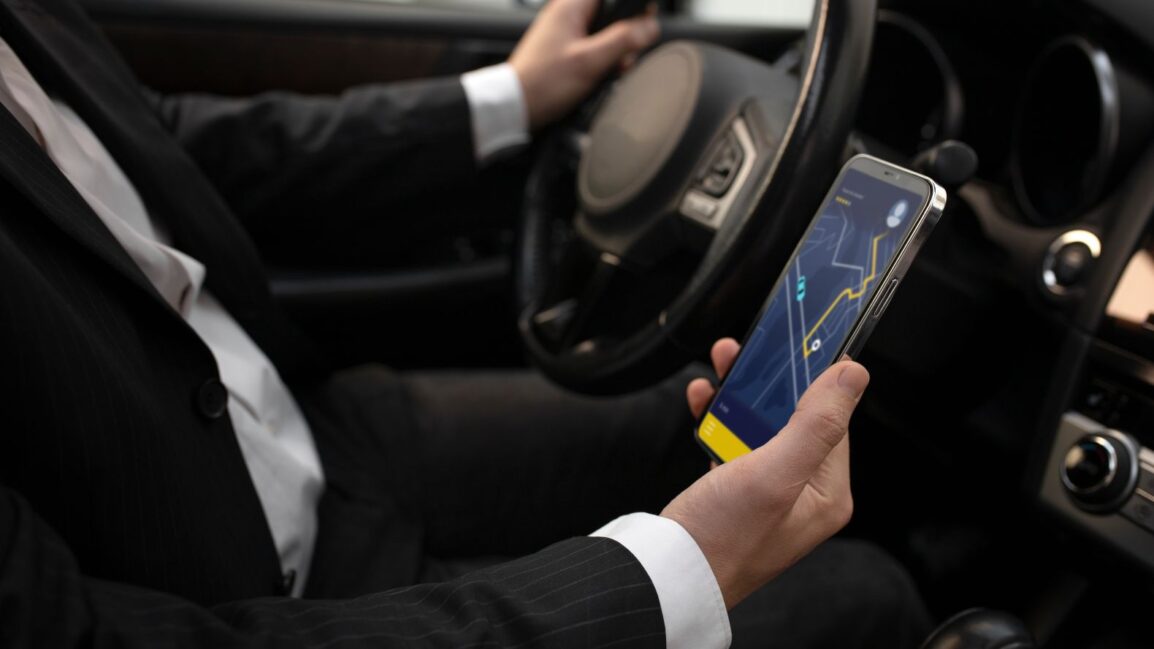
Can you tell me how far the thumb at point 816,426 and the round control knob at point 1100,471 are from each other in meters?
0.24

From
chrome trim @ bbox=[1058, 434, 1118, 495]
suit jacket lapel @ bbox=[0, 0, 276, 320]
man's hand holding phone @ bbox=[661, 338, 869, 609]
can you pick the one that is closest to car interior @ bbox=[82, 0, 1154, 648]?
chrome trim @ bbox=[1058, 434, 1118, 495]

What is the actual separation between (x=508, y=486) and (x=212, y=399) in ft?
0.95

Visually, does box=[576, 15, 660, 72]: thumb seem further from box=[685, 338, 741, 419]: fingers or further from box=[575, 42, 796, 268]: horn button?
box=[685, 338, 741, 419]: fingers

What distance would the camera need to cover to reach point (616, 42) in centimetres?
95

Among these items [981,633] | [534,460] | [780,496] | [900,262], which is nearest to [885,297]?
[900,262]

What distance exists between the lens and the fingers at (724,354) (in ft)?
1.98

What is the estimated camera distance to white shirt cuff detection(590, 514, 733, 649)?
0.48 meters

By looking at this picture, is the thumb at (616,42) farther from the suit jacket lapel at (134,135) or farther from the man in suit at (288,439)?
the suit jacket lapel at (134,135)

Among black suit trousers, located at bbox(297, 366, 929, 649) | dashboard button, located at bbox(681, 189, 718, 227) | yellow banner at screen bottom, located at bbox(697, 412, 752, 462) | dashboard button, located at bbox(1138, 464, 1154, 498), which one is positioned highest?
dashboard button, located at bbox(681, 189, 718, 227)

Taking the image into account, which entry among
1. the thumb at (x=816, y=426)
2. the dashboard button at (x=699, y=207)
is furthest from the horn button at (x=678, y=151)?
the thumb at (x=816, y=426)

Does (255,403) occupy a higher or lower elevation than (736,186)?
lower

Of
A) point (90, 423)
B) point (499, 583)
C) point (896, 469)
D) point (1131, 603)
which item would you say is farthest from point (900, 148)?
point (90, 423)

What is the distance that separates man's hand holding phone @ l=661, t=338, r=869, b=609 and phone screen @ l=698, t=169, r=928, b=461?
0.16 feet

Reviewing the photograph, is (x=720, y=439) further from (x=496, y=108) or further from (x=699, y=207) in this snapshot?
(x=496, y=108)
